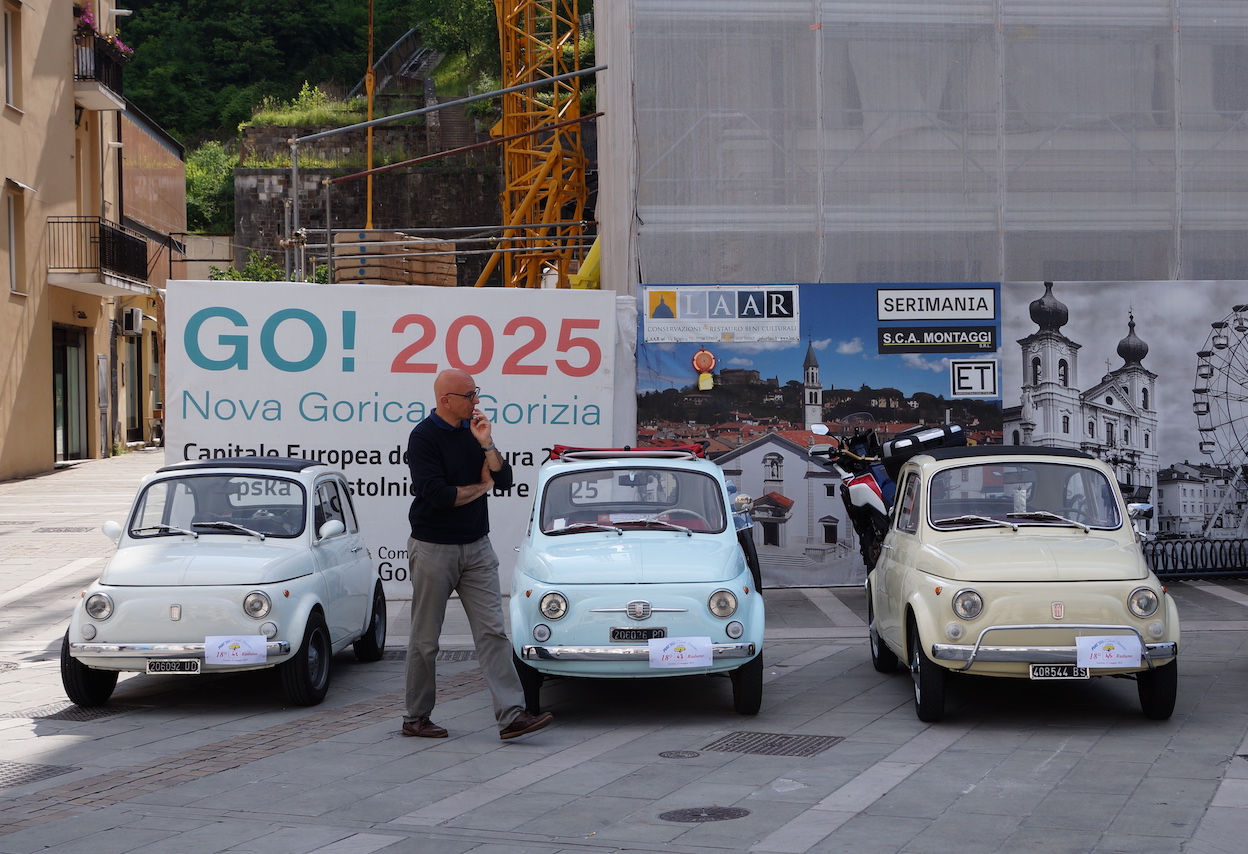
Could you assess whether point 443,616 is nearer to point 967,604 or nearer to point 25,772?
point 25,772

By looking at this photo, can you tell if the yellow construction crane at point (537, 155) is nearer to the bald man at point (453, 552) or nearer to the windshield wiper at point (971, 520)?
the windshield wiper at point (971, 520)

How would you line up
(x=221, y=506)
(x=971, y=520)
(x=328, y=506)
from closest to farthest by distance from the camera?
(x=971, y=520)
(x=221, y=506)
(x=328, y=506)

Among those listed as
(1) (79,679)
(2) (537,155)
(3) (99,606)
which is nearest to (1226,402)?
(3) (99,606)

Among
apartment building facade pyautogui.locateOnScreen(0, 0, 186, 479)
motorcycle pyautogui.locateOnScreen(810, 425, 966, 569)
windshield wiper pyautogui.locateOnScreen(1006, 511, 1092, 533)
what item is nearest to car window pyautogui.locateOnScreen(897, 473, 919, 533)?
windshield wiper pyautogui.locateOnScreen(1006, 511, 1092, 533)

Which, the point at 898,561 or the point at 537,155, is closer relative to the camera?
the point at 898,561

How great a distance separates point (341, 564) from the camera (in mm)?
9781

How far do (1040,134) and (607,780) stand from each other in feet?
33.0

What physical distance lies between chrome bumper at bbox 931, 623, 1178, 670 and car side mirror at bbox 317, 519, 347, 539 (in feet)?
14.3

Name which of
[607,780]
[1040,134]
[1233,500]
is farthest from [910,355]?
[607,780]

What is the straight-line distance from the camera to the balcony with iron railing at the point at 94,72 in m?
32.7

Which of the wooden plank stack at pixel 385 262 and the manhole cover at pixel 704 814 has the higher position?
the wooden plank stack at pixel 385 262

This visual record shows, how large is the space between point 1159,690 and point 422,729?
14.1 ft

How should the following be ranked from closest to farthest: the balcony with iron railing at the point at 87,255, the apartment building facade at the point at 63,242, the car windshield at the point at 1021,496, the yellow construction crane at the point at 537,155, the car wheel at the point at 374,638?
the car windshield at the point at 1021,496 → the car wheel at the point at 374,638 → the apartment building facade at the point at 63,242 → the balcony with iron railing at the point at 87,255 → the yellow construction crane at the point at 537,155

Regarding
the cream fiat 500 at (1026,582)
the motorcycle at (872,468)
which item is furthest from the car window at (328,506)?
the motorcycle at (872,468)
